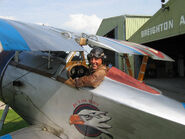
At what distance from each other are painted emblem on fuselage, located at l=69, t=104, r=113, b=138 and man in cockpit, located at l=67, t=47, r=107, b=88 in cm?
29

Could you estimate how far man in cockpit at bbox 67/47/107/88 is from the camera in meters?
2.52

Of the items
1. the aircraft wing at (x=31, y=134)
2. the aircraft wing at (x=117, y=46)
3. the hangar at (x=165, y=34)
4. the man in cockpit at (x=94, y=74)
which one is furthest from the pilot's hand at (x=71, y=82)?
the hangar at (x=165, y=34)

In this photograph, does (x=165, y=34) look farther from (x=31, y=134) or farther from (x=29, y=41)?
(x=29, y=41)

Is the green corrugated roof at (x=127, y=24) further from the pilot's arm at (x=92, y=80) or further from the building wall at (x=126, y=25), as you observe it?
the pilot's arm at (x=92, y=80)

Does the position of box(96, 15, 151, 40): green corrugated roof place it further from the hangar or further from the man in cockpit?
the man in cockpit

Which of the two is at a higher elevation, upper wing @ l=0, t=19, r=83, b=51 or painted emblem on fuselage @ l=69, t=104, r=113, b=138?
upper wing @ l=0, t=19, r=83, b=51

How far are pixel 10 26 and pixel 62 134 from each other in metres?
1.65

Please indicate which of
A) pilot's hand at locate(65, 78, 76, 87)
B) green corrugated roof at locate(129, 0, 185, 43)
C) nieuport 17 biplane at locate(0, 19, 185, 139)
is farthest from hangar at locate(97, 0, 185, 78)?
pilot's hand at locate(65, 78, 76, 87)

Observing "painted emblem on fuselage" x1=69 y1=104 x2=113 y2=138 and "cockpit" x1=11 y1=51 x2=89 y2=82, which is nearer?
"painted emblem on fuselage" x1=69 y1=104 x2=113 y2=138

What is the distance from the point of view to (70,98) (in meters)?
2.67

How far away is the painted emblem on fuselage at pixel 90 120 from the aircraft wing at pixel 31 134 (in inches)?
18.5

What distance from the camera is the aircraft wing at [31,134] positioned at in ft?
8.48

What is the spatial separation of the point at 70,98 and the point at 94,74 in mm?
489

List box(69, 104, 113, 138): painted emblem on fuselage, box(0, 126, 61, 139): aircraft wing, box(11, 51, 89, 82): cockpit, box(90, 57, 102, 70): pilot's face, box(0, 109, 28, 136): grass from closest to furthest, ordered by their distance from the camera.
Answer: box(69, 104, 113, 138): painted emblem on fuselage, box(0, 126, 61, 139): aircraft wing, box(90, 57, 102, 70): pilot's face, box(11, 51, 89, 82): cockpit, box(0, 109, 28, 136): grass
